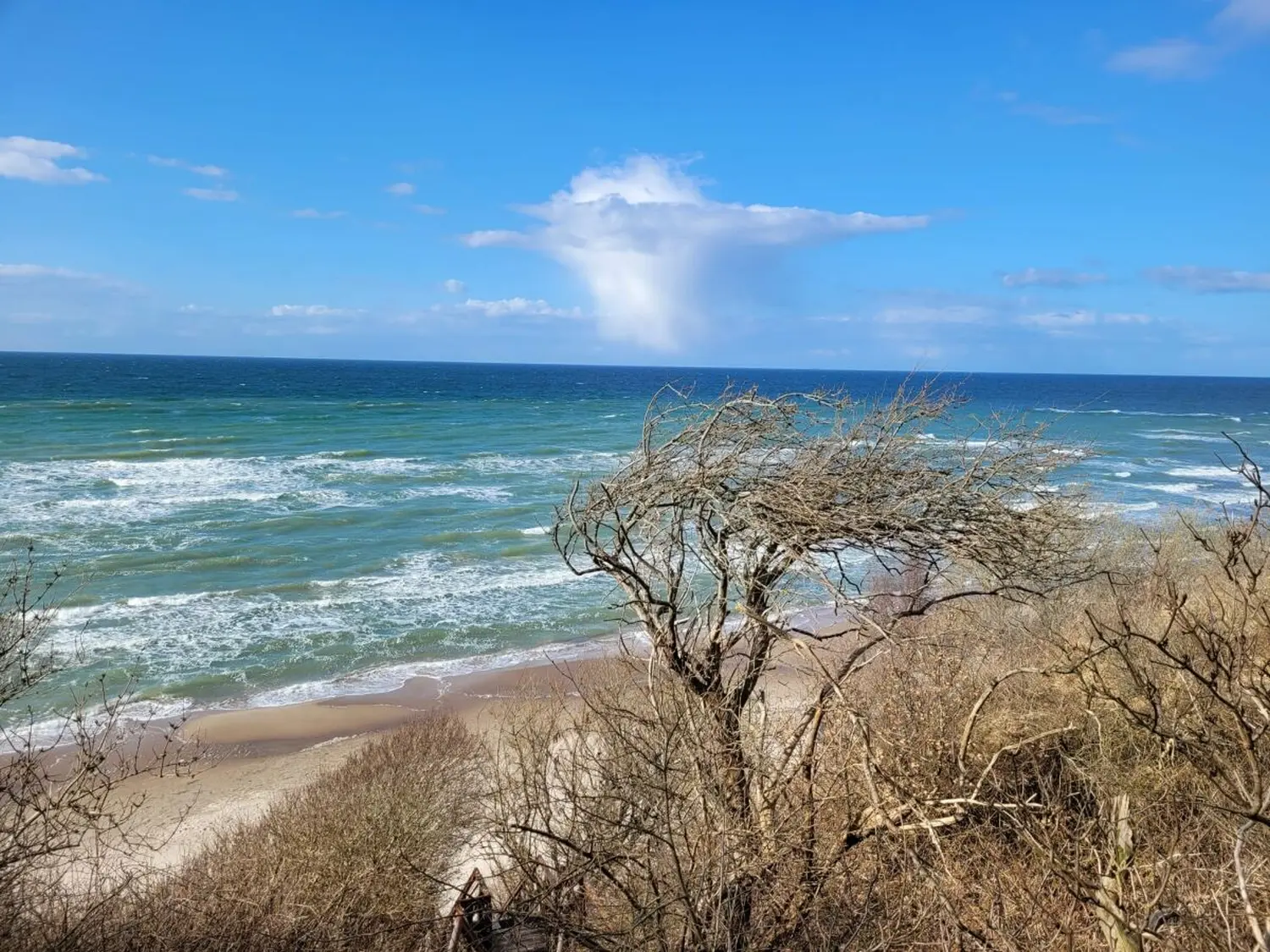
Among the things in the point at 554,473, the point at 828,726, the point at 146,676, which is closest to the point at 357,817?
the point at 828,726

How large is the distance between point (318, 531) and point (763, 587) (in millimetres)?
23279

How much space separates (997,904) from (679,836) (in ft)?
8.29

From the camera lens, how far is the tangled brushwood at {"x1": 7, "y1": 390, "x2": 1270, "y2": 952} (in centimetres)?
568

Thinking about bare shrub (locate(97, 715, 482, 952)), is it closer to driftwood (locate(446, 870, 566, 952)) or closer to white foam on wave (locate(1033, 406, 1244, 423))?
driftwood (locate(446, 870, 566, 952))

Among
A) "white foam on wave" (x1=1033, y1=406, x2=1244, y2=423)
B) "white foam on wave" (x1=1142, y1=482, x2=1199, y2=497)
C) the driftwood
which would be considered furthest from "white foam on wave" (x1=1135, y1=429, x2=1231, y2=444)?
the driftwood

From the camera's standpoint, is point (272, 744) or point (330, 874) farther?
point (272, 744)

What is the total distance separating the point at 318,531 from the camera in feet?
91.2

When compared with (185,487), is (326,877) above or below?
below

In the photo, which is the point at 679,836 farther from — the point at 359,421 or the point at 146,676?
the point at 359,421

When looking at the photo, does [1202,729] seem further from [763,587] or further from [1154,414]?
[1154,414]

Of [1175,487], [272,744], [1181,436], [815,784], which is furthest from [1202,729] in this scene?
[1181,436]

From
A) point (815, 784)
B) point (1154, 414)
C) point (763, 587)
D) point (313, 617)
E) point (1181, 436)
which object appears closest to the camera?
point (763, 587)

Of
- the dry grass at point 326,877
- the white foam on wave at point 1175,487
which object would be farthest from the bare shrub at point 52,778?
the white foam on wave at point 1175,487

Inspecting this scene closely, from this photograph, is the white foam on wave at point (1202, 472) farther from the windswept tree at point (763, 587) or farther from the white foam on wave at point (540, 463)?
the windswept tree at point (763, 587)
